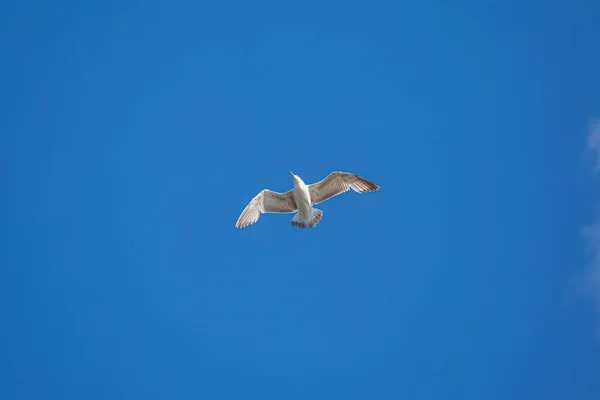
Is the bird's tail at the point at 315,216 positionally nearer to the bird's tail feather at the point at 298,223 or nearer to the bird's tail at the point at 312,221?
the bird's tail at the point at 312,221

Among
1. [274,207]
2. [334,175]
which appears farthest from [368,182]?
[274,207]

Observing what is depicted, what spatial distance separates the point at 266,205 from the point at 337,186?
2208mm

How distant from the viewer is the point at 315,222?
1789 cm

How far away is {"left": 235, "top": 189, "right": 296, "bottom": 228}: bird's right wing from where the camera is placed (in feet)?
59.3

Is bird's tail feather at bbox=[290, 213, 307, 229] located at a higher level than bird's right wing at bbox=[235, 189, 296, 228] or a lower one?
lower

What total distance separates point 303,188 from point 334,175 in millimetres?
1036

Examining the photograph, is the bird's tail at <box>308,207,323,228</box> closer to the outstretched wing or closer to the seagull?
the seagull

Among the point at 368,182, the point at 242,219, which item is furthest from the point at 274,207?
the point at 368,182

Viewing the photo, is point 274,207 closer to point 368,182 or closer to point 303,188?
point 303,188

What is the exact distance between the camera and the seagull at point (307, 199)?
17844mm

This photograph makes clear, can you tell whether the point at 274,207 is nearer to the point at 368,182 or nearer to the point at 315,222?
the point at 315,222

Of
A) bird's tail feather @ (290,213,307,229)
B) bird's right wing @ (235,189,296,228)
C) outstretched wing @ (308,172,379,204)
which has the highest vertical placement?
outstretched wing @ (308,172,379,204)

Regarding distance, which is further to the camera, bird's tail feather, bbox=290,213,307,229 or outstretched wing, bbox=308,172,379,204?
bird's tail feather, bbox=290,213,307,229

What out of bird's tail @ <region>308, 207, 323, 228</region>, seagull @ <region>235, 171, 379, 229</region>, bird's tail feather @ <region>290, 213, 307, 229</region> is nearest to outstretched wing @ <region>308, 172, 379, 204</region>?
seagull @ <region>235, 171, 379, 229</region>
